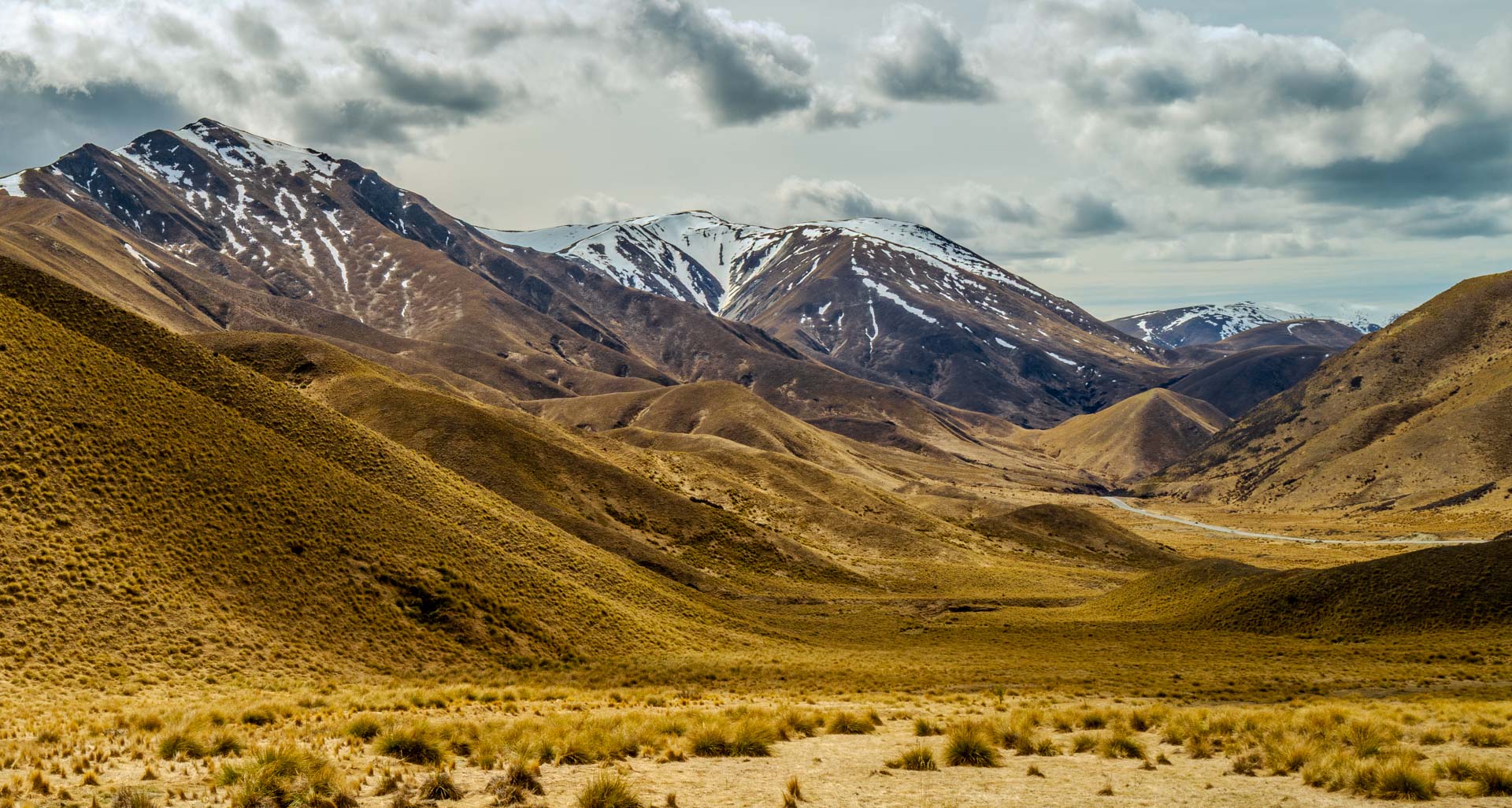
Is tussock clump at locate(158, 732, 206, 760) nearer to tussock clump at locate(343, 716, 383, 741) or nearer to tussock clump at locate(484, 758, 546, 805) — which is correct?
tussock clump at locate(343, 716, 383, 741)

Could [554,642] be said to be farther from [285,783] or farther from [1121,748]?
[1121,748]

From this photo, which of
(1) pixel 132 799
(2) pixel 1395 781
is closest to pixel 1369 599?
(2) pixel 1395 781

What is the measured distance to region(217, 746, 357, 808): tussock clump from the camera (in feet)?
46.1

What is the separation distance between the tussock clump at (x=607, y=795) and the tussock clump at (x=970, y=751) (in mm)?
7039

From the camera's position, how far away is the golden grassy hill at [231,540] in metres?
34.5

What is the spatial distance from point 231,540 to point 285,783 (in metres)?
31.8

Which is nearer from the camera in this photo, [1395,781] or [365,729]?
[1395,781]

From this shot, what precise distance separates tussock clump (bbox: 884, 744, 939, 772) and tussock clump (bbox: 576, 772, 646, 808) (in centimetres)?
608

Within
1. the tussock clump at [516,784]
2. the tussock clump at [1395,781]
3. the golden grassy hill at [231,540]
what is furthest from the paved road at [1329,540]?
the tussock clump at [516,784]

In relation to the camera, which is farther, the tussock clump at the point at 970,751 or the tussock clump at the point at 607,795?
the tussock clump at the point at 970,751

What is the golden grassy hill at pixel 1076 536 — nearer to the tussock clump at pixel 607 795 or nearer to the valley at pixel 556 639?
the valley at pixel 556 639

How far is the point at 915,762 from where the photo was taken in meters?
18.5

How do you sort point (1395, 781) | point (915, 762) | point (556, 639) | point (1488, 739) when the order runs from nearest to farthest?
point (1395, 781) < point (915, 762) < point (1488, 739) < point (556, 639)

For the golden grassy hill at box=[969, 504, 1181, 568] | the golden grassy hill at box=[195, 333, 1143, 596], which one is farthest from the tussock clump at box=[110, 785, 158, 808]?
the golden grassy hill at box=[969, 504, 1181, 568]
